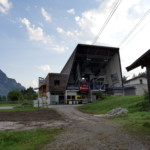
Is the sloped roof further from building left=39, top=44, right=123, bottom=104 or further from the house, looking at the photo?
the house

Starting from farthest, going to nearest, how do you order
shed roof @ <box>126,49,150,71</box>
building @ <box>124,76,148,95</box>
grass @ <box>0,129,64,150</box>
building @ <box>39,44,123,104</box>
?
building @ <box>39,44,123,104</box>, building @ <box>124,76,148,95</box>, shed roof @ <box>126,49,150,71</box>, grass @ <box>0,129,64,150</box>

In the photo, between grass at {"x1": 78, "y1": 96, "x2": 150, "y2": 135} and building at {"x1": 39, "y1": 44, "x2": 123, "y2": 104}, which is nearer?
grass at {"x1": 78, "y1": 96, "x2": 150, "y2": 135}

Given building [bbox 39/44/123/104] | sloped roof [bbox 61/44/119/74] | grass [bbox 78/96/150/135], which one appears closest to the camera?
grass [bbox 78/96/150/135]

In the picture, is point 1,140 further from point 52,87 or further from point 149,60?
point 52,87

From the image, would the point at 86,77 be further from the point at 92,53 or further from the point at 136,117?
the point at 136,117

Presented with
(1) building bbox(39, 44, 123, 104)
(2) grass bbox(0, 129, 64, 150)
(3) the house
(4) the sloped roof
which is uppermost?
(4) the sloped roof

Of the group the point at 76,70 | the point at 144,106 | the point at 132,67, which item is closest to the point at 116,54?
the point at 76,70

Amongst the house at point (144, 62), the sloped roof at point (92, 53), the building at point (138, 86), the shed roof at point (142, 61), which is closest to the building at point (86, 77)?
the sloped roof at point (92, 53)

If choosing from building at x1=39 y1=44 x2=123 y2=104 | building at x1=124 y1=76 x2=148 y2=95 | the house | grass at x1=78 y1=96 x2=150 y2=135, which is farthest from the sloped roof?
the house

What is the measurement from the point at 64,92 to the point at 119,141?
118 feet

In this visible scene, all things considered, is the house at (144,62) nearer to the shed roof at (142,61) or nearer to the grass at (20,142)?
the shed roof at (142,61)

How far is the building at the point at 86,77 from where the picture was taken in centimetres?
4056

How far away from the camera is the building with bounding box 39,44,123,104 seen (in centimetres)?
4056

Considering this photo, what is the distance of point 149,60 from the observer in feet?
25.6
